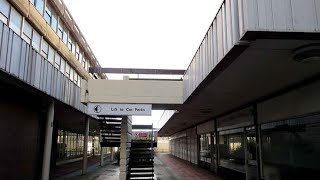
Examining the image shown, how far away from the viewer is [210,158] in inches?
826

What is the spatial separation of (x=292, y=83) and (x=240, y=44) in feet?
12.6

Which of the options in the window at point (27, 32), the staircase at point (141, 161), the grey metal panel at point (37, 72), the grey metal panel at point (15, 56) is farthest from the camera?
the staircase at point (141, 161)

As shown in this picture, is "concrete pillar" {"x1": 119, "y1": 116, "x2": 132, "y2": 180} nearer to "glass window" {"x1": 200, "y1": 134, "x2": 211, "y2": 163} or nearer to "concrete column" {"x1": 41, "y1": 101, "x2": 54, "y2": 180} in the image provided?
"concrete column" {"x1": 41, "y1": 101, "x2": 54, "y2": 180}

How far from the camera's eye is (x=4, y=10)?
11.5 metres

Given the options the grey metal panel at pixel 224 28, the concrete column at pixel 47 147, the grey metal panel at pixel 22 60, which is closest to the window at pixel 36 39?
the concrete column at pixel 47 147

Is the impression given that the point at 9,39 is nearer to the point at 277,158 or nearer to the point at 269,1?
the point at 269,1

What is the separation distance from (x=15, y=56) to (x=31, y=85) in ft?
4.50

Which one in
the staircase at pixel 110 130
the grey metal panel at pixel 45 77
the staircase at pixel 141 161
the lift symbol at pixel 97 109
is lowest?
the staircase at pixel 141 161

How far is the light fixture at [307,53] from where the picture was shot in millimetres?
5404

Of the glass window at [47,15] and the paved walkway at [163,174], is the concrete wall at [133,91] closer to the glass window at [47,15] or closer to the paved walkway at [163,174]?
the glass window at [47,15]

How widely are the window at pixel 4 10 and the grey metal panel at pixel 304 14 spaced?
9.57 meters

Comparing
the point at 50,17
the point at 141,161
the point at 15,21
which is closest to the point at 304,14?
the point at 15,21

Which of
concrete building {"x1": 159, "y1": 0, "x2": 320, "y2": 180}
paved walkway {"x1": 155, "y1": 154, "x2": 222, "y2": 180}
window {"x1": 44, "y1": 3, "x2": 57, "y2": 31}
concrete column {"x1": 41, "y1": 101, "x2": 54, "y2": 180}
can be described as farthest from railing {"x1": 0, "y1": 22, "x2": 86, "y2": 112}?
paved walkway {"x1": 155, "y1": 154, "x2": 222, "y2": 180}

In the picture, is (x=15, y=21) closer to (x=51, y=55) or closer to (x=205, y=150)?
(x=51, y=55)
